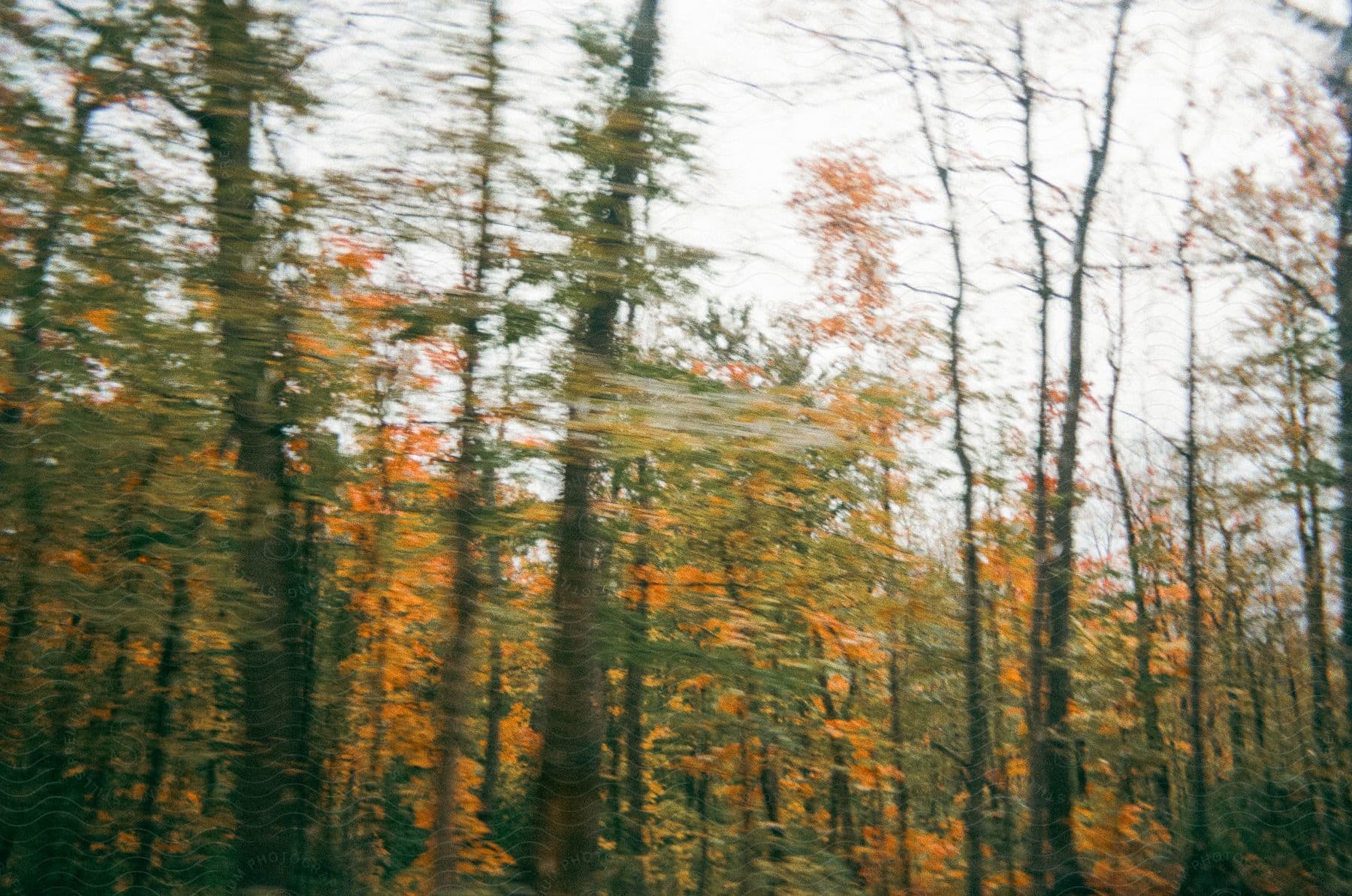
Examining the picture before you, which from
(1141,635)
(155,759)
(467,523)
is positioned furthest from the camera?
(155,759)

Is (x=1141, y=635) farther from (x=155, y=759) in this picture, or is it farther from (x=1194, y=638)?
(x=155, y=759)

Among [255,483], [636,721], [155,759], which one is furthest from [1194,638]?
[155,759]

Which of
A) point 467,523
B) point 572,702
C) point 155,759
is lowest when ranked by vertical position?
point 155,759

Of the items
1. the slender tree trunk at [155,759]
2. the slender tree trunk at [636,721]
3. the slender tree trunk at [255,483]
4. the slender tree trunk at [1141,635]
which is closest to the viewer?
the slender tree trunk at [255,483]

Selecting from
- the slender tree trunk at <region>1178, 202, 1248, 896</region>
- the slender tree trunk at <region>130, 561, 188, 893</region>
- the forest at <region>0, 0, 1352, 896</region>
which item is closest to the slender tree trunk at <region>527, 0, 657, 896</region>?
the forest at <region>0, 0, 1352, 896</region>

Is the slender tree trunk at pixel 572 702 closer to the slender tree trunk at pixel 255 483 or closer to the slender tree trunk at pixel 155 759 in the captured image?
the slender tree trunk at pixel 255 483

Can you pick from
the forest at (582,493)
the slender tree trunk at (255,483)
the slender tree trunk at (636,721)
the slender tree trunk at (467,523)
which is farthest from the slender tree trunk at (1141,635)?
the slender tree trunk at (255,483)

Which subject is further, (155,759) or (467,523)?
(155,759)

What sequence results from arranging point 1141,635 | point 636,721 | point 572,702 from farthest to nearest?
point 636,721
point 1141,635
point 572,702

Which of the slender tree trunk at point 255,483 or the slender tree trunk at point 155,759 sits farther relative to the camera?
the slender tree trunk at point 155,759

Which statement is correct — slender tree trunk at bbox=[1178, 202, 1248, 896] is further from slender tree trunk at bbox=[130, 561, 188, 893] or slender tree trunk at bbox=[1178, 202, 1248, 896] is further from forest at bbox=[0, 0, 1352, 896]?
slender tree trunk at bbox=[130, 561, 188, 893]

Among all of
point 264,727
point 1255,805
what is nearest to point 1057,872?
point 1255,805

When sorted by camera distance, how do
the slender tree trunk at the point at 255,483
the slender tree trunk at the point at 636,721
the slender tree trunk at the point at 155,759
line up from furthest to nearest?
the slender tree trunk at the point at 155,759, the slender tree trunk at the point at 636,721, the slender tree trunk at the point at 255,483

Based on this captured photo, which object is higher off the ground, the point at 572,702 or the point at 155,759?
the point at 572,702
